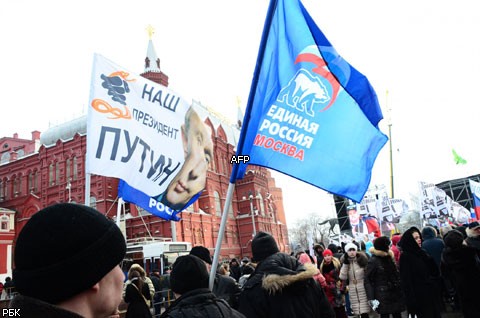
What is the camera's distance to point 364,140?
461cm

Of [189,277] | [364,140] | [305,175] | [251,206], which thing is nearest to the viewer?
[189,277]

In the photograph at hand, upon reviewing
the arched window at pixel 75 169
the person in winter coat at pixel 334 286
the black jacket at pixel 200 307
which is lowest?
the person in winter coat at pixel 334 286

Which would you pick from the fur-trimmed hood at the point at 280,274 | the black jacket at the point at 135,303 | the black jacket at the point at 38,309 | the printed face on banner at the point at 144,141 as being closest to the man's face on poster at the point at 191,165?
the printed face on banner at the point at 144,141

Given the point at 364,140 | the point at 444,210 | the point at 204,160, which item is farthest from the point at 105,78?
the point at 444,210

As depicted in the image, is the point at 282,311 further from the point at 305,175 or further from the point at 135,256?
the point at 135,256

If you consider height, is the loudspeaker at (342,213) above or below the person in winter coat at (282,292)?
above

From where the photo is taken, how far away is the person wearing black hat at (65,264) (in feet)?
3.79

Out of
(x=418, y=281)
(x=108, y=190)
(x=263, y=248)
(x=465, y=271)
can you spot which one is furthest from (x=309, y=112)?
(x=108, y=190)

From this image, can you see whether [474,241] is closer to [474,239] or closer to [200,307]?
[474,239]

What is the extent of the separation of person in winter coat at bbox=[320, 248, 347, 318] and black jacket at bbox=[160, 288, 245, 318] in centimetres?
553

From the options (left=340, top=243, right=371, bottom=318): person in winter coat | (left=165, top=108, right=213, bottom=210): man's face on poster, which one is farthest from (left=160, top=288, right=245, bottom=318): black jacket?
(left=340, top=243, right=371, bottom=318): person in winter coat

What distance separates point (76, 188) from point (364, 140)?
38.5 metres

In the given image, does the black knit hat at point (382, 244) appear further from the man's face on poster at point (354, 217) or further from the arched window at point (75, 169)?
the arched window at point (75, 169)

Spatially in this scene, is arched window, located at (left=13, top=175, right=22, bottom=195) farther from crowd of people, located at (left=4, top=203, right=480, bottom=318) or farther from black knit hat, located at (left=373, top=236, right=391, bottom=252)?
black knit hat, located at (left=373, top=236, right=391, bottom=252)
